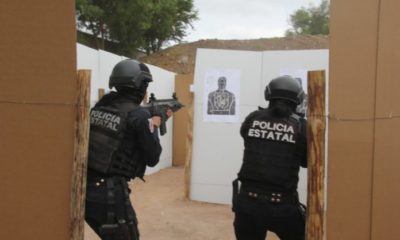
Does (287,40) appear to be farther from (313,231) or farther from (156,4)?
(313,231)

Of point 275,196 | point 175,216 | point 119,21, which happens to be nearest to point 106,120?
point 275,196

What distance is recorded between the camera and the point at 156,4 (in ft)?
96.2

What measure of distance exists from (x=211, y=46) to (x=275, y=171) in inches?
1346

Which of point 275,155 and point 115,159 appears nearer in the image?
point 115,159

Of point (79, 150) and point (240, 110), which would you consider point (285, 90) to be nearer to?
point (79, 150)

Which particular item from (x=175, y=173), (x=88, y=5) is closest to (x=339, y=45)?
(x=175, y=173)

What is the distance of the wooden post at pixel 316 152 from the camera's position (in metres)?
3.40

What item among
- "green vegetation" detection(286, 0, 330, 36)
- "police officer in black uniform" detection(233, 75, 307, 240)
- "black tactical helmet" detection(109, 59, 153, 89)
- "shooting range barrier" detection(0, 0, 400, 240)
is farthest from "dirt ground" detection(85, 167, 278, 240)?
"green vegetation" detection(286, 0, 330, 36)

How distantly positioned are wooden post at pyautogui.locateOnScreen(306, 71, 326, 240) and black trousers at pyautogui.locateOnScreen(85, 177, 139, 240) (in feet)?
4.09

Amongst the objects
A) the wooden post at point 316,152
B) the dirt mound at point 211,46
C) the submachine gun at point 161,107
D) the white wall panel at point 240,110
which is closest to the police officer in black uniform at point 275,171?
the wooden post at point 316,152

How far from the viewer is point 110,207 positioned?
354 cm

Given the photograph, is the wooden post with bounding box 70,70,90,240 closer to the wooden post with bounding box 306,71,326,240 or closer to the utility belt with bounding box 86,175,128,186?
the utility belt with bounding box 86,175,128,186

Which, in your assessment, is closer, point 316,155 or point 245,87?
point 316,155

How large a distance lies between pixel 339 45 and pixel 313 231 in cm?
127
